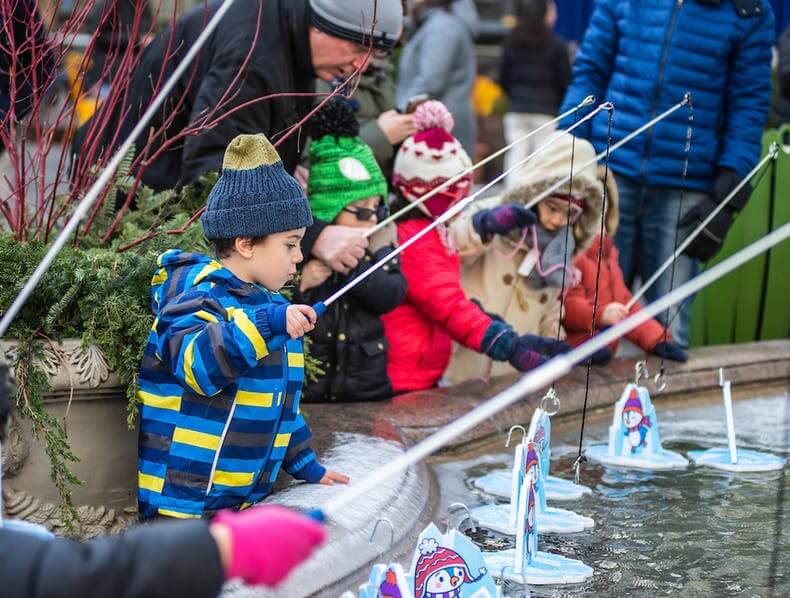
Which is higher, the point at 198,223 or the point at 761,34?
the point at 761,34

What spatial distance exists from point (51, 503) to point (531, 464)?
4.08ft

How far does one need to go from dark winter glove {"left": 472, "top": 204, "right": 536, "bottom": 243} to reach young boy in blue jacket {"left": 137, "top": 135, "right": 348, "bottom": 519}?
1.99m

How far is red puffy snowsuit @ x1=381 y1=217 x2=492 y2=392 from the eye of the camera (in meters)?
5.18

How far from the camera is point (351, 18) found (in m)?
4.27

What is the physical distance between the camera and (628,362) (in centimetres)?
577

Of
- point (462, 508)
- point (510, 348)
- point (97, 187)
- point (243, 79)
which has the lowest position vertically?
point (462, 508)

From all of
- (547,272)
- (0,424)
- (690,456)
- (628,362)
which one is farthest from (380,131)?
(0,424)

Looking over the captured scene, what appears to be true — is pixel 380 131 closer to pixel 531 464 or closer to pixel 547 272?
pixel 547 272

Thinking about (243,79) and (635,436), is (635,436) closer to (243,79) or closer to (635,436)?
(635,436)

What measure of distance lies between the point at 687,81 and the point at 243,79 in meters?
2.48

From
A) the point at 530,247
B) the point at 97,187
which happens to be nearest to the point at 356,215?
the point at 530,247

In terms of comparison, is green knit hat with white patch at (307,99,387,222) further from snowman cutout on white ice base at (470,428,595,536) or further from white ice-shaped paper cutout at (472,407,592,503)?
snowman cutout on white ice base at (470,428,595,536)

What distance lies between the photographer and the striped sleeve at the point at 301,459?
3.60 metres

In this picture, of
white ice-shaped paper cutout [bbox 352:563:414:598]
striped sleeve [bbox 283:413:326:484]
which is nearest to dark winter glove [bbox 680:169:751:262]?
striped sleeve [bbox 283:413:326:484]
